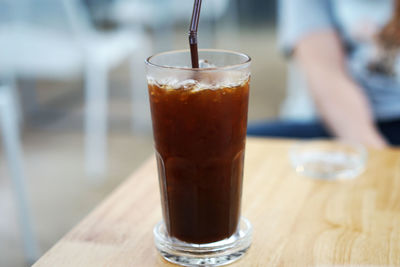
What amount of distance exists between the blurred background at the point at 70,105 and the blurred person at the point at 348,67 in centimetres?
82

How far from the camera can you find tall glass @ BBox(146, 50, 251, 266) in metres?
0.52

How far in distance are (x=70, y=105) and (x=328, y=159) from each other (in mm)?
2407

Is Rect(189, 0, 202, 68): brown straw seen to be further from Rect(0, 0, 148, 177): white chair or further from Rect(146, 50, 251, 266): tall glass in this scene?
Rect(0, 0, 148, 177): white chair

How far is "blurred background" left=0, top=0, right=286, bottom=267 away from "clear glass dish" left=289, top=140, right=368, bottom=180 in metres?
0.83

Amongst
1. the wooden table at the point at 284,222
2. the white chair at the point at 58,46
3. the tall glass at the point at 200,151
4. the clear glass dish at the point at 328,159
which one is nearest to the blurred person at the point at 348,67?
the clear glass dish at the point at 328,159

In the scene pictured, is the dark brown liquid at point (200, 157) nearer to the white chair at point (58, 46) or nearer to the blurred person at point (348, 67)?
the blurred person at point (348, 67)

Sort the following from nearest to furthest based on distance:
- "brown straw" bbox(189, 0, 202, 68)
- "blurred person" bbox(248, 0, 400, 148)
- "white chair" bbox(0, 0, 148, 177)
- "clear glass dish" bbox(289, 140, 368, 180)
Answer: "brown straw" bbox(189, 0, 202, 68)
"clear glass dish" bbox(289, 140, 368, 180)
"blurred person" bbox(248, 0, 400, 148)
"white chair" bbox(0, 0, 148, 177)

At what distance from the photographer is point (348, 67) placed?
4.60 ft

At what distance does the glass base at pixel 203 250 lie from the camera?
1.84ft

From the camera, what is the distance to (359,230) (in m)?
0.63

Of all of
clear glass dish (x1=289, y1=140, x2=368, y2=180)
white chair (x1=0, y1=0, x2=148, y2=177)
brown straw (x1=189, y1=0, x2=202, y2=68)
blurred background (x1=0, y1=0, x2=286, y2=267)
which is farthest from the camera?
white chair (x1=0, y1=0, x2=148, y2=177)

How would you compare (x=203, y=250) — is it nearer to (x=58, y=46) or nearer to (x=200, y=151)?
(x=200, y=151)

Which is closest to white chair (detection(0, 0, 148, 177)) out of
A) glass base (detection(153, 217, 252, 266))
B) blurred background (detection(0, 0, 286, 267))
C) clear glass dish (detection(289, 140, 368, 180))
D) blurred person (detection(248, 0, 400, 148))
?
blurred background (detection(0, 0, 286, 267))

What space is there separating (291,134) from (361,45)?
308 millimetres
